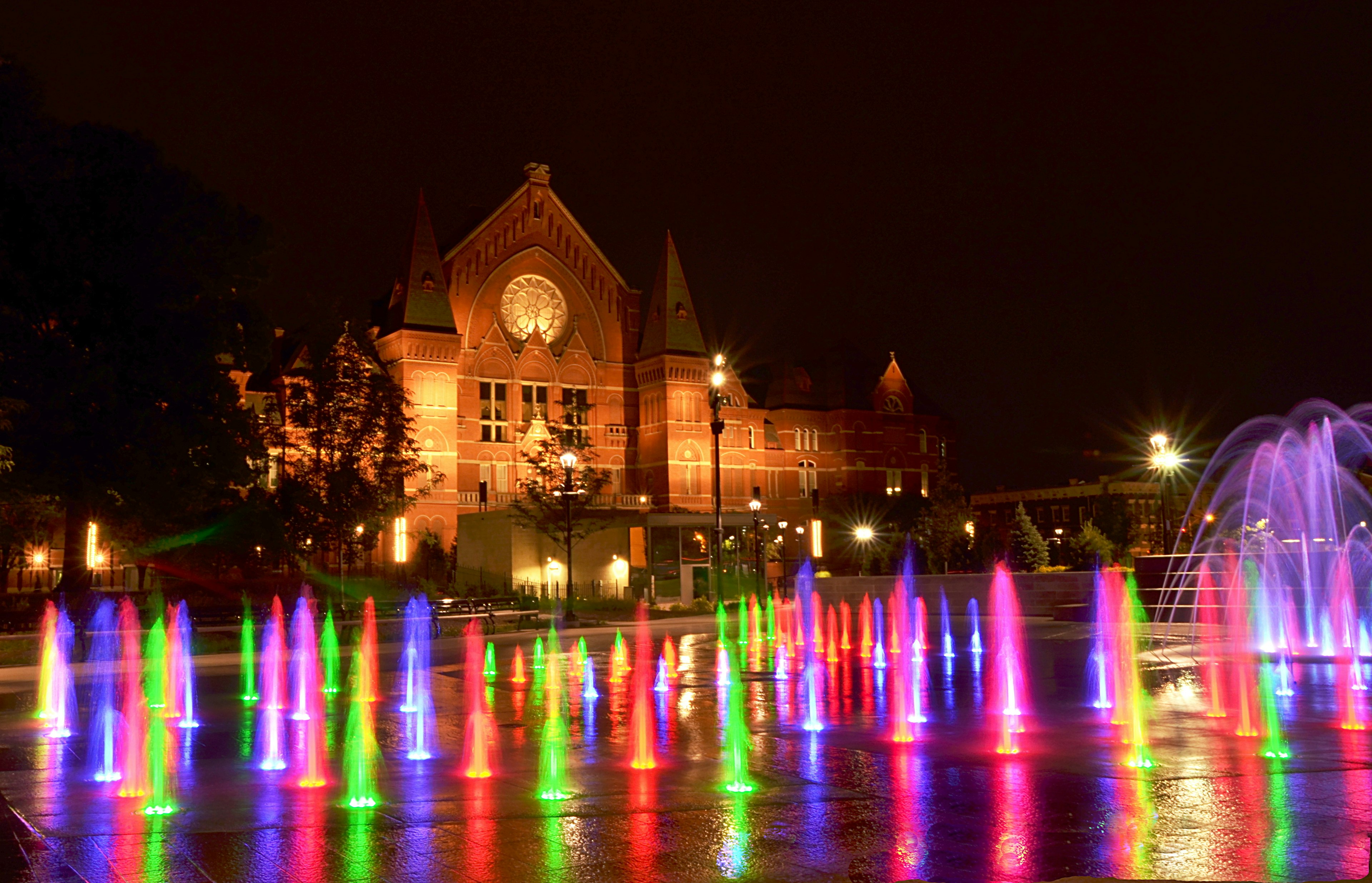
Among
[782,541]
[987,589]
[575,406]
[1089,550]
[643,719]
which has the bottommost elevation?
[643,719]

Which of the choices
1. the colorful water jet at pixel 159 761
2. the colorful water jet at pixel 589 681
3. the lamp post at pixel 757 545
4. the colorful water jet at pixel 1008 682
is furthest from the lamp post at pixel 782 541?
the colorful water jet at pixel 159 761

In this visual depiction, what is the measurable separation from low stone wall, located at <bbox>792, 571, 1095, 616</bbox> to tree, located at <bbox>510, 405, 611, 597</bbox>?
46.6 feet

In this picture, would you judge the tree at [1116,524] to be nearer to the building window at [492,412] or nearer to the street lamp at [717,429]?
the street lamp at [717,429]

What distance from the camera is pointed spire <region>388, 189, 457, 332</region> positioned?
218 feet

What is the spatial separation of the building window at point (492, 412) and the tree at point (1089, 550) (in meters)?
37.3

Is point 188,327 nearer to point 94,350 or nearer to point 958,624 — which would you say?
point 94,350

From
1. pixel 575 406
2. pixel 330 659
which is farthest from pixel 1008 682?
pixel 575 406

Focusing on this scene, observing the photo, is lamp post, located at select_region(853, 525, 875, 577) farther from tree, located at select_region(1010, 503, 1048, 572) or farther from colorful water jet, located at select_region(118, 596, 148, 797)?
colorful water jet, located at select_region(118, 596, 148, 797)

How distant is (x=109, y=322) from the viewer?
2652 centimetres

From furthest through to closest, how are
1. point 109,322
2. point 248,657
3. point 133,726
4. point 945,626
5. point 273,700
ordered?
1. point 945,626
2. point 109,322
3. point 248,657
4. point 273,700
5. point 133,726

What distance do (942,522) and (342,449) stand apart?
3775cm

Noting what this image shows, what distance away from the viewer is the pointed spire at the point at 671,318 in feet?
244

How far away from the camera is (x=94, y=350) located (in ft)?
86.3

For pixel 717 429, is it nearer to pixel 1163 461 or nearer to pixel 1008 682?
pixel 1163 461
